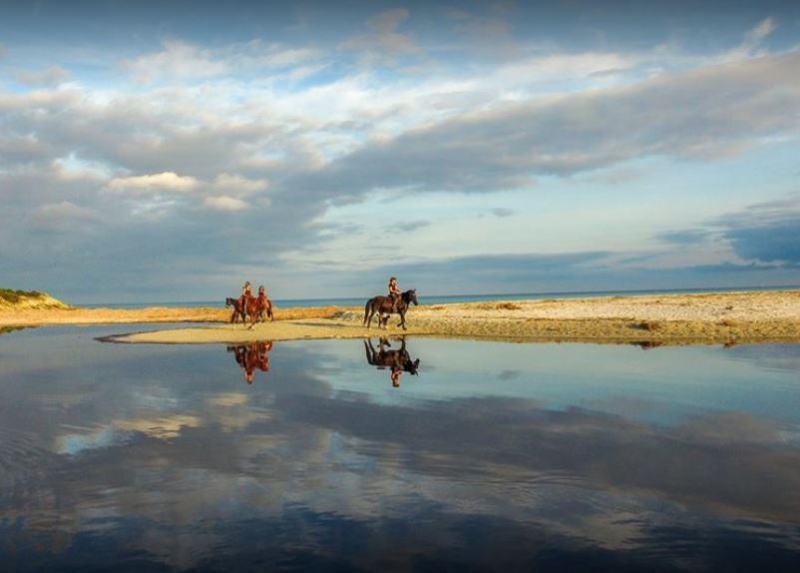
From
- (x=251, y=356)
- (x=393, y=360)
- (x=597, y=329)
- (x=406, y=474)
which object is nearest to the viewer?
(x=406, y=474)

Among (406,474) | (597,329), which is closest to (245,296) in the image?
(597,329)

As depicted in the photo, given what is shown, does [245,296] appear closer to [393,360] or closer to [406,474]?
[393,360]

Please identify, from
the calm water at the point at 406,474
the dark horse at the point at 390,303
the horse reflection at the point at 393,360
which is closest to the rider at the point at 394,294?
the dark horse at the point at 390,303

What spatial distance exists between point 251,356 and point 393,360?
692 centimetres

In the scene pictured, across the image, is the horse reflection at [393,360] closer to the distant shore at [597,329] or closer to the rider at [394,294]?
the rider at [394,294]

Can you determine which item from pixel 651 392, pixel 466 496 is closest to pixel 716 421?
pixel 651 392

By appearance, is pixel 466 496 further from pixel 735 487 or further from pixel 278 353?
pixel 278 353

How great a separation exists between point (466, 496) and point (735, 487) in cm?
378

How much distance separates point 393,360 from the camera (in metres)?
27.4

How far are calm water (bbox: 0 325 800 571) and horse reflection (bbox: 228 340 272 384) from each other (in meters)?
3.11

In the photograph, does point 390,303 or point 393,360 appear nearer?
point 393,360

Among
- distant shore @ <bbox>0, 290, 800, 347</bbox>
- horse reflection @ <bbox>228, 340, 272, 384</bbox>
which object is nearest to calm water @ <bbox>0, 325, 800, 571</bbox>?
horse reflection @ <bbox>228, 340, 272, 384</bbox>

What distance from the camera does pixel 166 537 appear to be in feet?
24.7

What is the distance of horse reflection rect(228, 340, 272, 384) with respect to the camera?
79.5 feet
